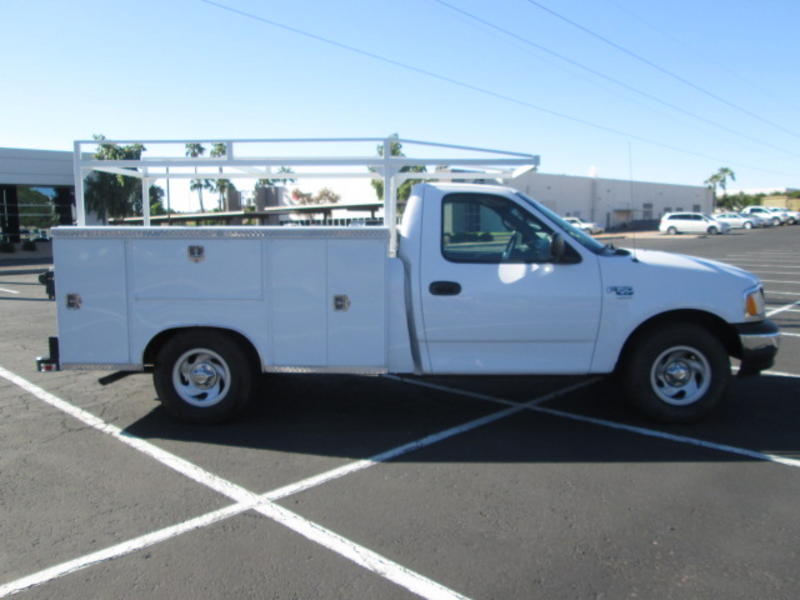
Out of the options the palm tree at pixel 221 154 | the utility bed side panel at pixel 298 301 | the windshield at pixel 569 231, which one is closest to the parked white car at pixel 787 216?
the palm tree at pixel 221 154

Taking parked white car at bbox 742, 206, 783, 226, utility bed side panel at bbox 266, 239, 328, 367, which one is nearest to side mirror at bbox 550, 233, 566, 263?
utility bed side panel at bbox 266, 239, 328, 367

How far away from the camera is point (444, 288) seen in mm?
5355

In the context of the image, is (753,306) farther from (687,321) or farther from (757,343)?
(687,321)

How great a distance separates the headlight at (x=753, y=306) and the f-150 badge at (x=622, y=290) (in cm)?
103

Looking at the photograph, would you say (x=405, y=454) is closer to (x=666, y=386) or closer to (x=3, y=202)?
(x=666, y=386)

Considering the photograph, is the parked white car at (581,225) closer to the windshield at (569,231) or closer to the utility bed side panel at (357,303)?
the windshield at (569,231)

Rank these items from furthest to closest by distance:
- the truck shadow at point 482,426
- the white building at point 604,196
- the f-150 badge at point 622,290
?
the white building at point 604,196 < the f-150 badge at point 622,290 < the truck shadow at point 482,426

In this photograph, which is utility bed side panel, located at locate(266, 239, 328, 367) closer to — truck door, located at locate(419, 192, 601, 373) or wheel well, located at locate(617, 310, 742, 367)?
truck door, located at locate(419, 192, 601, 373)

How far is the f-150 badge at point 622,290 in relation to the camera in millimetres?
5332

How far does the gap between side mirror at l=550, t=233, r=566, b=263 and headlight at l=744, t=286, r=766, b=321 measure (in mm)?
1663

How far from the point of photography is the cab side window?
5441 mm

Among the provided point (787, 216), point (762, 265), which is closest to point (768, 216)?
point (787, 216)

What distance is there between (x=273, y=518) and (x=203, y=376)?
6.66 ft

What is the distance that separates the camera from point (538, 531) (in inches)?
148
